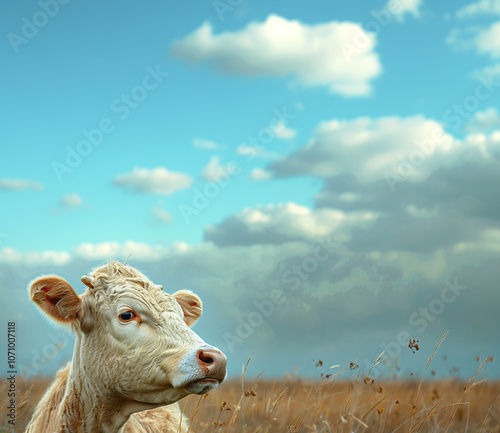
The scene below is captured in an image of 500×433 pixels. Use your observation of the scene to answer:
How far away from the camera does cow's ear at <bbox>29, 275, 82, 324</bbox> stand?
16.3ft

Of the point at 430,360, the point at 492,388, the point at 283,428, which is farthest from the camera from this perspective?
the point at 492,388

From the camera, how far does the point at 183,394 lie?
4.54 metres

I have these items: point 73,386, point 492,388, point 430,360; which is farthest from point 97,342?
point 492,388

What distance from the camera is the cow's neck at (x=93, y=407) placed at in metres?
4.82

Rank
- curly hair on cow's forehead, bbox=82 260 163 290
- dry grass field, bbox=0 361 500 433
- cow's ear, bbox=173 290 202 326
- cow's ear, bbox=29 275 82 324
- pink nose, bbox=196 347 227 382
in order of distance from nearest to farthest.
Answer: pink nose, bbox=196 347 227 382 < cow's ear, bbox=29 275 82 324 < curly hair on cow's forehead, bbox=82 260 163 290 < cow's ear, bbox=173 290 202 326 < dry grass field, bbox=0 361 500 433

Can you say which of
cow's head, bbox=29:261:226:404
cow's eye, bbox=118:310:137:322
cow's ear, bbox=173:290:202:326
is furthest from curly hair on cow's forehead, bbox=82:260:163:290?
cow's ear, bbox=173:290:202:326

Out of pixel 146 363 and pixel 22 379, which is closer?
pixel 146 363

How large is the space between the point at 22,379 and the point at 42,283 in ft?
14.0

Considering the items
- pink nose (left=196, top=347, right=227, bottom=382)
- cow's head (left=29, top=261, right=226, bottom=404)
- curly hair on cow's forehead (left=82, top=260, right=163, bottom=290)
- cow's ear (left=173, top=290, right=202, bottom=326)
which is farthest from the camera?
cow's ear (left=173, top=290, right=202, bottom=326)

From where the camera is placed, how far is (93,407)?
4.84m

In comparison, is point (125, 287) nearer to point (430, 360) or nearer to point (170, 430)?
point (170, 430)

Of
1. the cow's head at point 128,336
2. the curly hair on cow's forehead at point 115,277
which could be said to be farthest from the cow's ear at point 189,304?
the cow's head at point 128,336

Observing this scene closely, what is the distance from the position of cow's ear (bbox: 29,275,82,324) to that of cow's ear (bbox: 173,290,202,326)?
1264 mm

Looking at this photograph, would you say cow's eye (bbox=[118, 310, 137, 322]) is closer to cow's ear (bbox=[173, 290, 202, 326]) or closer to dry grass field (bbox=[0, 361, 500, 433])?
cow's ear (bbox=[173, 290, 202, 326])
